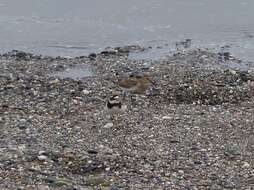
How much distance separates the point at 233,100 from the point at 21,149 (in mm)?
6214

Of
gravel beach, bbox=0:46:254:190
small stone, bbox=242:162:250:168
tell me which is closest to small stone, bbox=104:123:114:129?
gravel beach, bbox=0:46:254:190

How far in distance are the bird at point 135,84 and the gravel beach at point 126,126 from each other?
0.19m

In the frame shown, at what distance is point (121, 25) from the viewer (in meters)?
25.4

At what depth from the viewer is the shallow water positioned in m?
22.8

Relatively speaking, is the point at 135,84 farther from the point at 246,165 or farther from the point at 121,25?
the point at 121,25

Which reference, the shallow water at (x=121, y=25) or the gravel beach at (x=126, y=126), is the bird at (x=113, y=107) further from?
the shallow water at (x=121, y=25)

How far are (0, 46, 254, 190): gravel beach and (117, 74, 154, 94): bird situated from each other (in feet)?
0.64

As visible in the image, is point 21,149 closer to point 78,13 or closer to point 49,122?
point 49,122

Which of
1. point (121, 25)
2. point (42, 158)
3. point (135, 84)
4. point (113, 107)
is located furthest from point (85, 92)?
point (121, 25)

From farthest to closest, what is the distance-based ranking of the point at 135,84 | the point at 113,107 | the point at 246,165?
the point at 135,84
the point at 113,107
the point at 246,165

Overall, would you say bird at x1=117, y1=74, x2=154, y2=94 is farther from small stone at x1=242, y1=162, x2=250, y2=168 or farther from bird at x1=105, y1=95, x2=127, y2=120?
small stone at x1=242, y1=162, x2=250, y2=168

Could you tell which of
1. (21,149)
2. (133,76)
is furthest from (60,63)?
(21,149)

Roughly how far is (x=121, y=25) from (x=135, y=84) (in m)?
8.75

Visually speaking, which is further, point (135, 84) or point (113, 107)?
point (135, 84)
